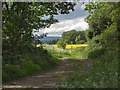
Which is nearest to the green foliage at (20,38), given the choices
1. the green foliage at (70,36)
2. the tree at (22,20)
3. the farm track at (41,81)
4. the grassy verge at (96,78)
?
the tree at (22,20)

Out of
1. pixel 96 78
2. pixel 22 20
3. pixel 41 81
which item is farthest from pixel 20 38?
pixel 96 78

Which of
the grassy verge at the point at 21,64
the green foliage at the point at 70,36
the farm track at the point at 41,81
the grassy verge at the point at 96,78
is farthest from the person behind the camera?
the green foliage at the point at 70,36

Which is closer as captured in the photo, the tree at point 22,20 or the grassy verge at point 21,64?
the grassy verge at point 21,64

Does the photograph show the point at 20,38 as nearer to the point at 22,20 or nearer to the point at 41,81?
the point at 22,20

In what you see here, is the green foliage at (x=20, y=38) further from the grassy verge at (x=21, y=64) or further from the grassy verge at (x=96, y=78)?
the grassy verge at (x=96, y=78)

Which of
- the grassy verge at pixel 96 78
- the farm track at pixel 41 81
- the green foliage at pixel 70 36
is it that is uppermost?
the green foliage at pixel 70 36

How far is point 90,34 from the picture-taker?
1852 cm

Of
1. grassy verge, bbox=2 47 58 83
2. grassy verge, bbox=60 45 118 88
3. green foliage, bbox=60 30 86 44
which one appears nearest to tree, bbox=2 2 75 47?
grassy verge, bbox=2 47 58 83

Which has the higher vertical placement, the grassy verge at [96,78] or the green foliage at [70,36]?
the green foliage at [70,36]

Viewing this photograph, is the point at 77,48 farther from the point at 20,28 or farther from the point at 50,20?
the point at 20,28

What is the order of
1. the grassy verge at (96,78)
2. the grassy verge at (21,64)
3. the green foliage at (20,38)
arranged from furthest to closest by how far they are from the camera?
the green foliage at (20,38), the grassy verge at (21,64), the grassy verge at (96,78)

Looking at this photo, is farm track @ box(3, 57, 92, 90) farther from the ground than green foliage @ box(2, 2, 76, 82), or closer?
closer

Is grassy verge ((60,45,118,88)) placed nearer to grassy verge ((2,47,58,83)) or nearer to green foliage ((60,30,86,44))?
grassy verge ((2,47,58,83))

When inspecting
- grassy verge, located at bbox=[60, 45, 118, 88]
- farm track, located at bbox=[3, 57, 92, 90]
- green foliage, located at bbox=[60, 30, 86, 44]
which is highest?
green foliage, located at bbox=[60, 30, 86, 44]
